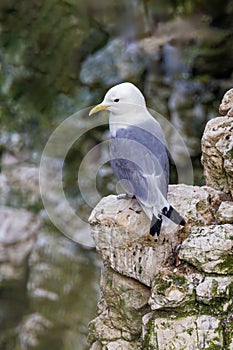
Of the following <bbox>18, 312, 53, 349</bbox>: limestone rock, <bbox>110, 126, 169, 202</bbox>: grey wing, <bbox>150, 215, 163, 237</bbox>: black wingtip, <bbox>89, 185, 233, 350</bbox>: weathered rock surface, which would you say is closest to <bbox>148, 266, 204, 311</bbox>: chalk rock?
<bbox>89, 185, 233, 350</bbox>: weathered rock surface

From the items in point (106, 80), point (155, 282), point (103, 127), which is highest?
point (106, 80)

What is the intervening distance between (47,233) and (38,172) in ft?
1.60

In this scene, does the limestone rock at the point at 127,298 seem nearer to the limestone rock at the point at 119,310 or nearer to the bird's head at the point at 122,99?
the limestone rock at the point at 119,310

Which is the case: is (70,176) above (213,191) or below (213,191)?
above

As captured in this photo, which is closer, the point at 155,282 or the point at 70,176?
the point at 155,282

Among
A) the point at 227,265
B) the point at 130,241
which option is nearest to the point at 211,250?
the point at 227,265

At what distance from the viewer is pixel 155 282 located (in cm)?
188

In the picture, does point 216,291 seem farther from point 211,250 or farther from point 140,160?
point 140,160

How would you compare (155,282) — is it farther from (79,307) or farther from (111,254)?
(79,307)

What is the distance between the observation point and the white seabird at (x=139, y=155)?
6.32ft

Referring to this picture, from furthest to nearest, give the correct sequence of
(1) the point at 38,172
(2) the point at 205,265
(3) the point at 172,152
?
(1) the point at 38,172
(3) the point at 172,152
(2) the point at 205,265

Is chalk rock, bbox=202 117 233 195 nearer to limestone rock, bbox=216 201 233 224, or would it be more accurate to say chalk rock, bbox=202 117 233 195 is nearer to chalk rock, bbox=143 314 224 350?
limestone rock, bbox=216 201 233 224

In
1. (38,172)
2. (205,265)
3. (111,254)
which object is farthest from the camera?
(38,172)

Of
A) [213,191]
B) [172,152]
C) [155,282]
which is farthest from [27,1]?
[155,282]
